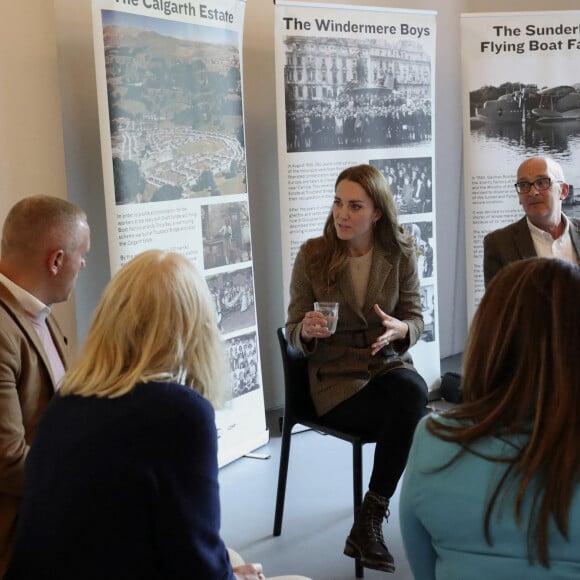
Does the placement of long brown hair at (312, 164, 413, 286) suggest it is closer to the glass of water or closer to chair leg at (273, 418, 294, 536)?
the glass of water

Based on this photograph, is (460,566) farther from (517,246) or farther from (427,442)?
(517,246)

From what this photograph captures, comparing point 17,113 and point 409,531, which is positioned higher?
point 17,113

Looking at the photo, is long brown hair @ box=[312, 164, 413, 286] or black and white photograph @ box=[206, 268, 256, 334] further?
black and white photograph @ box=[206, 268, 256, 334]

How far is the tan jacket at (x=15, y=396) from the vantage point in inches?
77.9

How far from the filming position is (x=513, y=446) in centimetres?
131

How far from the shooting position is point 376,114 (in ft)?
15.4

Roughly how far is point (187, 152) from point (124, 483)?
2.51m

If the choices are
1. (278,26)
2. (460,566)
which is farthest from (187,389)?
(278,26)

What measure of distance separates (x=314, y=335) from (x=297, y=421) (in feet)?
1.36

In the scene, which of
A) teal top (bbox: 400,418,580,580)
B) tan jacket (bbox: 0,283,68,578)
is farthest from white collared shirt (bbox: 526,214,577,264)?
→ teal top (bbox: 400,418,580,580)

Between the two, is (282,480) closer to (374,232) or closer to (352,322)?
(352,322)

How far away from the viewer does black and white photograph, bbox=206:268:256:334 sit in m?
4.02

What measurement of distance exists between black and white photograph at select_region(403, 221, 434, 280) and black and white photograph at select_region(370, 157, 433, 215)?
0.29 ft

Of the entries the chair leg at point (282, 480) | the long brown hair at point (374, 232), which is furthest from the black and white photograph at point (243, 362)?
the long brown hair at point (374, 232)
